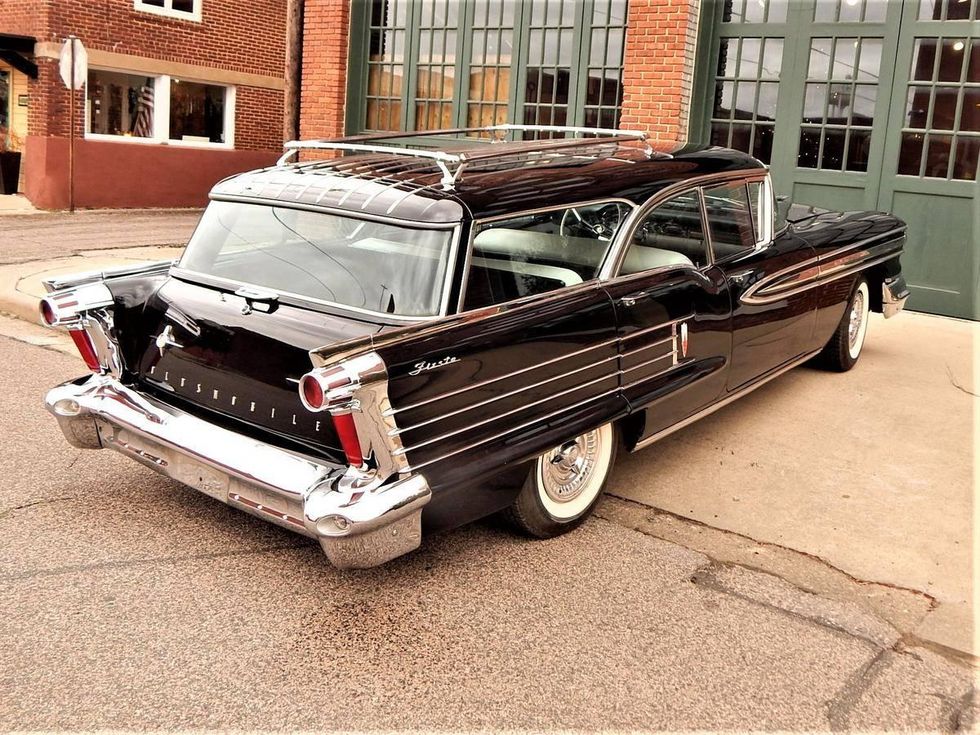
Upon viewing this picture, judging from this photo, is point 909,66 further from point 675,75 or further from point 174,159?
point 174,159

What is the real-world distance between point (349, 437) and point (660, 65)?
7.40m

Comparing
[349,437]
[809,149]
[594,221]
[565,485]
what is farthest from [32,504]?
[809,149]

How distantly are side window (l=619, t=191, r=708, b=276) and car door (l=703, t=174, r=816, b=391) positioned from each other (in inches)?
4.6

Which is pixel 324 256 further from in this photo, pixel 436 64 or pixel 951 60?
pixel 436 64

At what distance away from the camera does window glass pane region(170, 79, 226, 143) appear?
1875cm

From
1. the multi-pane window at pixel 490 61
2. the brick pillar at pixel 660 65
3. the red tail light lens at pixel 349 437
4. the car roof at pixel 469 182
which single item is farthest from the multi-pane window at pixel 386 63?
the red tail light lens at pixel 349 437

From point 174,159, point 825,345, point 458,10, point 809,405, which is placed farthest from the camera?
point 174,159

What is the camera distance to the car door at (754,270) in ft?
16.5

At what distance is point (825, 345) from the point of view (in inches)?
259

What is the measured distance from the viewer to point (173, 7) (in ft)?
59.9

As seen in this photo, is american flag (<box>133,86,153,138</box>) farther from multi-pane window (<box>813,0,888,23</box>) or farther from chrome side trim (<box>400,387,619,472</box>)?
chrome side trim (<box>400,387,619,472</box>)

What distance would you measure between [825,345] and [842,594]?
313 centimetres

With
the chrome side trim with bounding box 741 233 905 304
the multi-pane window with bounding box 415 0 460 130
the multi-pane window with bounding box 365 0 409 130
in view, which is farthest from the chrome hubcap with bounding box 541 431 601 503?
the multi-pane window with bounding box 365 0 409 130

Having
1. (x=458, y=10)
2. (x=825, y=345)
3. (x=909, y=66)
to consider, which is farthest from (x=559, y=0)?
(x=825, y=345)
